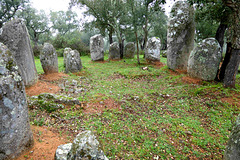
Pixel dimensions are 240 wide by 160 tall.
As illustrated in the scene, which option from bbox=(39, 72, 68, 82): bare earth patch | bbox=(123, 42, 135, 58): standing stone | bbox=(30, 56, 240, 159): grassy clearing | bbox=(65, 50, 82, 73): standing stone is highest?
bbox=(123, 42, 135, 58): standing stone

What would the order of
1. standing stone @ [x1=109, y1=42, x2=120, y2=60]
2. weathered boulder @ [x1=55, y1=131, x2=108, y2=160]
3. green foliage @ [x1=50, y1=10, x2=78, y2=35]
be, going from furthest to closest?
green foliage @ [x1=50, y1=10, x2=78, y2=35] → standing stone @ [x1=109, y1=42, x2=120, y2=60] → weathered boulder @ [x1=55, y1=131, x2=108, y2=160]

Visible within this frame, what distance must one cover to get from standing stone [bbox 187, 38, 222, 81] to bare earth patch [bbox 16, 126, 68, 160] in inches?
A: 309

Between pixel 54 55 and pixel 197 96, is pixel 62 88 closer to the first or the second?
pixel 54 55

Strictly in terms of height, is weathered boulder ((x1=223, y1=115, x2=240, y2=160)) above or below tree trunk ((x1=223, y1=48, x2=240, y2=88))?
below

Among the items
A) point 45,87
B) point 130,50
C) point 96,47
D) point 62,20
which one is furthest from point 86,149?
point 62,20

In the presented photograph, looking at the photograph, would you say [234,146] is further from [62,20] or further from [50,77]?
[62,20]

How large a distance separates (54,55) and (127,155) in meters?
7.63

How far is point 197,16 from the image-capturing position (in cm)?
1305

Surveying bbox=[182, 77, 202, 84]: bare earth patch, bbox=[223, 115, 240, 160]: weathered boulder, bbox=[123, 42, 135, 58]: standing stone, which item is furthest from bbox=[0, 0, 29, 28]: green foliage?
bbox=[223, 115, 240, 160]: weathered boulder

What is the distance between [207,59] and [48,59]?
934cm

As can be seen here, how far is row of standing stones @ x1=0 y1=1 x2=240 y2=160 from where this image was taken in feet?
8.53

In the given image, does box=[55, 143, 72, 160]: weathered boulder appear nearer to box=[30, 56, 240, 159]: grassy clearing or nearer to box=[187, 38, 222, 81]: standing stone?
box=[30, 56, 240, 159]: grassy clearing

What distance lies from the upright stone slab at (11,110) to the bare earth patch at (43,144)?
0.66 feet

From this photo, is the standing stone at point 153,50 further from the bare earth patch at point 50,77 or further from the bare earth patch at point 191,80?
the bare earth patch at point 50,77
